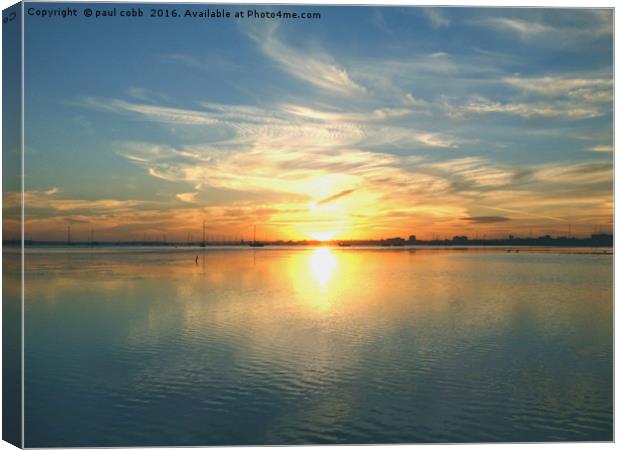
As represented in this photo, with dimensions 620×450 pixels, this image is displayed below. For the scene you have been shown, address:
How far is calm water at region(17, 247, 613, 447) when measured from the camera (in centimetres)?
1050

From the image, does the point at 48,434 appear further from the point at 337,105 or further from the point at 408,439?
the point at 337,105

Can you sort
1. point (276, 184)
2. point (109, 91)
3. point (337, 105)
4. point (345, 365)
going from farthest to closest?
point (276, 184), point (337, 105), point (109, 91), point (345, 365)

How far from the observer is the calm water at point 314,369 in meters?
10.5

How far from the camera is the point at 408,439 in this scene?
10.2 metres

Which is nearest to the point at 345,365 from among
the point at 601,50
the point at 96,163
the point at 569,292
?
the point at 601,50

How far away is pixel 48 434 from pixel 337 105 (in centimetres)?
1207

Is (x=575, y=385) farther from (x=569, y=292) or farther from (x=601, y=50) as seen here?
(x=569, y=292)

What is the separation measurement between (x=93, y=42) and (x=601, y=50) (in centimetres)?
1034

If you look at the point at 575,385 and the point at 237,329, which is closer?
the point at 575,385

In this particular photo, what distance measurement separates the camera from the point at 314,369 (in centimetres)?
1427

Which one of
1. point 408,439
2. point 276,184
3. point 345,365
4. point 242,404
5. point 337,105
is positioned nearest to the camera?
point 408,439

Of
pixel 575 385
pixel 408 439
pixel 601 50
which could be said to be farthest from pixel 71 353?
pixel 601 50

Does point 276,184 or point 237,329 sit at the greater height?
point 276,184

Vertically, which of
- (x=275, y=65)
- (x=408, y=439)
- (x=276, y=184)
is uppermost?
(x=275, y=65)
